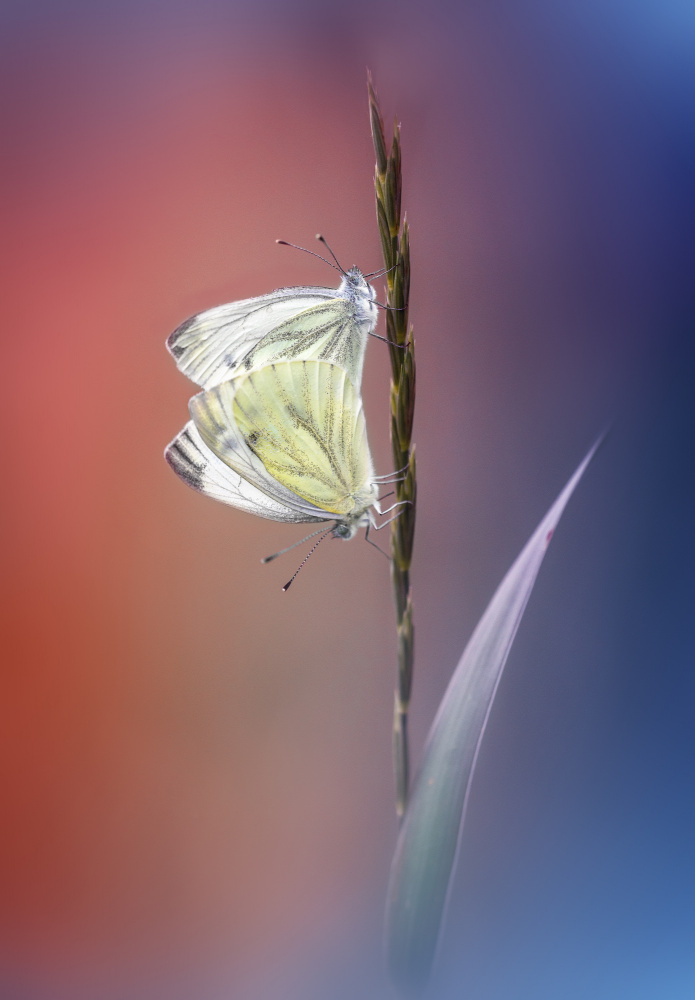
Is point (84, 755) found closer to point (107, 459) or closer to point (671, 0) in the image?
point (107, 459)

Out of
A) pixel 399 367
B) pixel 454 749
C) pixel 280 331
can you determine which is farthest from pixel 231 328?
pixel 454 749

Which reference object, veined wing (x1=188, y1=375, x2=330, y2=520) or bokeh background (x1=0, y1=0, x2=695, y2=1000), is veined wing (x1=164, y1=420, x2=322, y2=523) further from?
bokeh background (x1=0, y1=0, x2=695, y2=1000)

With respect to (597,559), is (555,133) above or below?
above

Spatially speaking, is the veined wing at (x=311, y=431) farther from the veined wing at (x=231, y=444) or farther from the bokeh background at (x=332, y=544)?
the bokeh background at (x=332, y=544)

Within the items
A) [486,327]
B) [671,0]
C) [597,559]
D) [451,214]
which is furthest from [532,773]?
[671,0]

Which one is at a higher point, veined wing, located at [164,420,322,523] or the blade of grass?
veined wing, located at [164,420,322,523]

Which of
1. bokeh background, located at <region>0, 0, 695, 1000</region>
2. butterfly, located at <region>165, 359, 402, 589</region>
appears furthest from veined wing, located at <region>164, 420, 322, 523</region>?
bokeh background, located at <region>0, 0, 695, 1000</region>
